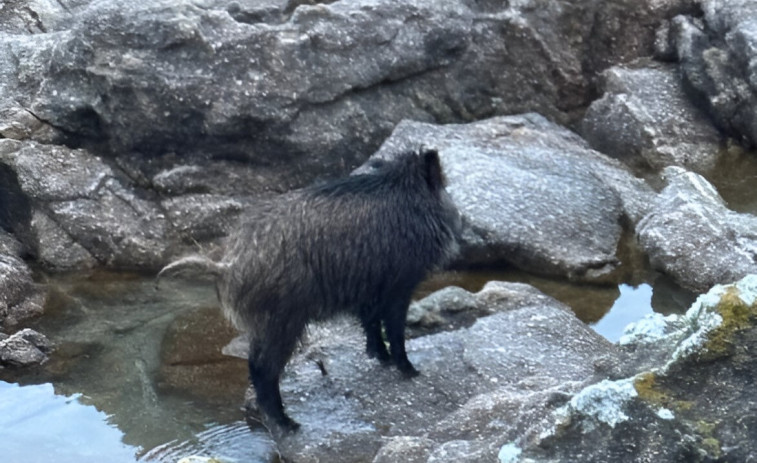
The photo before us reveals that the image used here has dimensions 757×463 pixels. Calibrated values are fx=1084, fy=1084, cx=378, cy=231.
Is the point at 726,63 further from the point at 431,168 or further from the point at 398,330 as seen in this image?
the point at 398,330

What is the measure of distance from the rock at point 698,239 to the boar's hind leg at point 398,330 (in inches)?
82.8

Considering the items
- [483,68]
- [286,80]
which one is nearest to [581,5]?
[483,68]

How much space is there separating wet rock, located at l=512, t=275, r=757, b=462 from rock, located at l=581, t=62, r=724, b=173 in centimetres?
496

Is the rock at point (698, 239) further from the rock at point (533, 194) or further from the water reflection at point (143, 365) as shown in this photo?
the water reflection at point (143, 365)

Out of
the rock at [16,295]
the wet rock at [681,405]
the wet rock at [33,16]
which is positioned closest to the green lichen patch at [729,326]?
the wet rock at [681,405]

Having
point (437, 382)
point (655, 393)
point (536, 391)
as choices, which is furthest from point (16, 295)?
point (655, 393)

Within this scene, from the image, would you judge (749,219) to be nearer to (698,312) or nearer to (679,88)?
(679,88)

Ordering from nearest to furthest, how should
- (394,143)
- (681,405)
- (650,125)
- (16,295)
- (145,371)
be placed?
(681,405) → (145,371) → (16,295) → (394,143) → (650,125)

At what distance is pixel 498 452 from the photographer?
4027 millimetres

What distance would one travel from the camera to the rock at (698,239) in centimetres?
666

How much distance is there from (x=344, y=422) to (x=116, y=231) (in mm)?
2956

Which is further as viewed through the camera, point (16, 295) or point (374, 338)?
point (16, 295)

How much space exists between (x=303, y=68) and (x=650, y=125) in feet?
9.01

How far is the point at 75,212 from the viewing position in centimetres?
767
